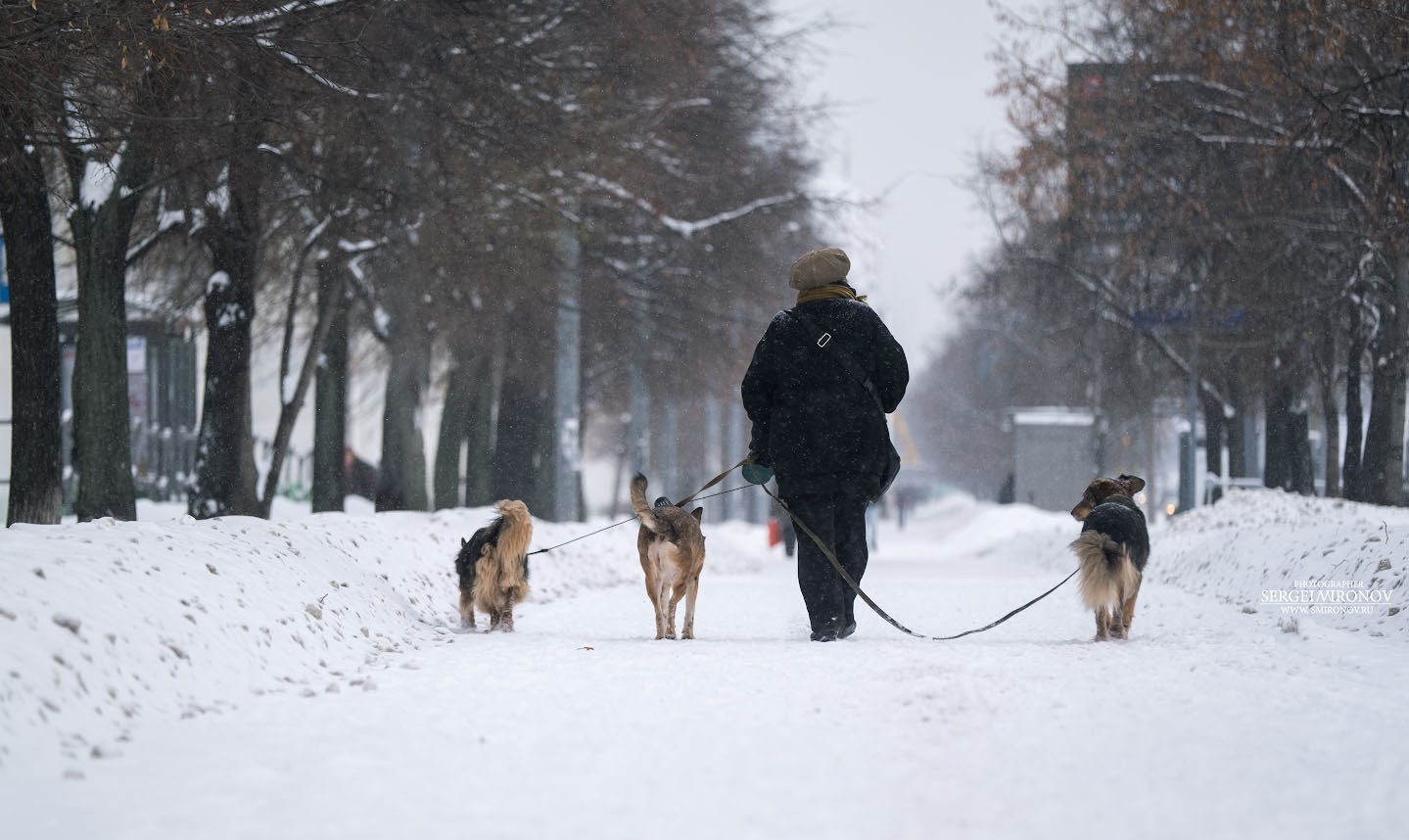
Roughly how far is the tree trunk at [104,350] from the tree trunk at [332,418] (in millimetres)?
6575

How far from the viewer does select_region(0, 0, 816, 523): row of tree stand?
11.0m

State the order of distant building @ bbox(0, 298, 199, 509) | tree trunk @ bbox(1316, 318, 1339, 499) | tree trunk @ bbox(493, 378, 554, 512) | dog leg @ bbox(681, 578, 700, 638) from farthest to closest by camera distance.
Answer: tree trunk @ bbox(493, 378, 554, 512) < distant building @ bbox(0, 298, 199, 509) < tree trunk @ bbox(1316, 318, 1339, 499) < dog leg @ bbox(681, 578, 700, 638)

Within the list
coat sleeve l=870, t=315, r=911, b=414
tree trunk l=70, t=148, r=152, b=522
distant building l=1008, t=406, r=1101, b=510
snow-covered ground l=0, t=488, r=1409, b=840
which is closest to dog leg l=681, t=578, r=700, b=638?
snow-covered ground l=0, t=488, r=1409, b=840

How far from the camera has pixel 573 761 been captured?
5.40m

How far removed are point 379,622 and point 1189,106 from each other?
1455cm

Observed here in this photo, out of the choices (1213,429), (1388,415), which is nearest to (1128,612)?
(1388,415)

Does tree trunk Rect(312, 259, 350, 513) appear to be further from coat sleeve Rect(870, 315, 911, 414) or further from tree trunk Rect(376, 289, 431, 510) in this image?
coat sleeve Rect(870, 315, 911, 414)

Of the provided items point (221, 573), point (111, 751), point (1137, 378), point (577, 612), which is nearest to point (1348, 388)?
point (1137, 378)

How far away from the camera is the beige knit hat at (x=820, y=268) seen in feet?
30.2

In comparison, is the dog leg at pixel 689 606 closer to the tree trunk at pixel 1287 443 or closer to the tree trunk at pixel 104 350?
the tree trunk at pixel 104 350

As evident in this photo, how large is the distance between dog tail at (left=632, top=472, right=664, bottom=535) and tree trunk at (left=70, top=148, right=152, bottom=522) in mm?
6057

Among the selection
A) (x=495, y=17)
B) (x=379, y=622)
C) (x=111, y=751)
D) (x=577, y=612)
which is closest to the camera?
(x=111, y=751)

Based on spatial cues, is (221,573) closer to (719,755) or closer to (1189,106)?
(719,755)

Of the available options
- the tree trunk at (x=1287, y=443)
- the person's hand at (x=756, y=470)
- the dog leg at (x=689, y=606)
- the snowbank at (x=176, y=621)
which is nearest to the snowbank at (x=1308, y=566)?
the person's hand at (x=756, y=470)
